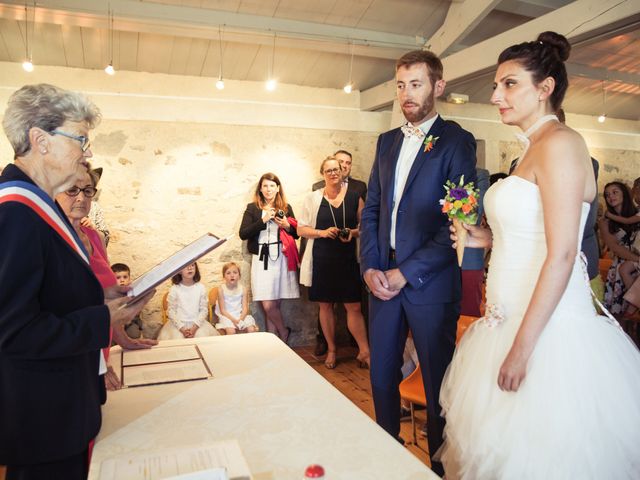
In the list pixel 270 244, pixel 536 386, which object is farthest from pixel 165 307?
pixel 536 386

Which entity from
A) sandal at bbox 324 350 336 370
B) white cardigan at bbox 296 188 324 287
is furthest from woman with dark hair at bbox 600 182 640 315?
white cardigan at bbox 296 188 324 287

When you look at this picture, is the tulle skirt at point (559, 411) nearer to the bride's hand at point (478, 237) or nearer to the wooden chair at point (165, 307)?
the bride's hand at point (478, 237)

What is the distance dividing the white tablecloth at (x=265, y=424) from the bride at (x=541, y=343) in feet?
1.55

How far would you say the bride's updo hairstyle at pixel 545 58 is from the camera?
1.70 meters

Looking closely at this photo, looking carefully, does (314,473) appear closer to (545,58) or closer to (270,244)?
(545,58)

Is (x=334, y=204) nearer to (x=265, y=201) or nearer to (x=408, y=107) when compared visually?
(x=265, y=201)

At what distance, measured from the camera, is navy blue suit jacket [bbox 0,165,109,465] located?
45.7 inches

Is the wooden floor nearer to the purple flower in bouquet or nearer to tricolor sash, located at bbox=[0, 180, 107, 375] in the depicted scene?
the purple flower in bouquet

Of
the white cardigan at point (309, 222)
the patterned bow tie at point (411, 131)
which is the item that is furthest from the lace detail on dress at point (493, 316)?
the white cardigan at point (309, 222)

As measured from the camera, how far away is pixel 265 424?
1.29 meters

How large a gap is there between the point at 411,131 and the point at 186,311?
313cm

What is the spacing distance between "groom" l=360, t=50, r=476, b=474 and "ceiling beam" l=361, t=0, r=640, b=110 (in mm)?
1441

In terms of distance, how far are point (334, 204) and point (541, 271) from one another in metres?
3.50

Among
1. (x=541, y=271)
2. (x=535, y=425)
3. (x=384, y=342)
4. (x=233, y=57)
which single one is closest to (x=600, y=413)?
(x=535, y=425)
